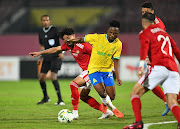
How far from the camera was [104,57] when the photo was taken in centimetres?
727

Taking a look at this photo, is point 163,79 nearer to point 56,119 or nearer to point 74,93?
point 74,93

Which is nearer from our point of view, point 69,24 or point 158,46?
point 158,46

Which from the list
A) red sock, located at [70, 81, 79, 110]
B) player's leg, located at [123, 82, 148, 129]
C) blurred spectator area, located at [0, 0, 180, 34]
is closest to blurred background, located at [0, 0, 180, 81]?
blurred spectator area, located at [0, 0, 180, 34]

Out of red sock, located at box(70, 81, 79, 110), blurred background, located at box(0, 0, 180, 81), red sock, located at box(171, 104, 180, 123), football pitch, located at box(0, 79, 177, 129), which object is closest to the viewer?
red sock, located at box(171, 104, 180, 123)

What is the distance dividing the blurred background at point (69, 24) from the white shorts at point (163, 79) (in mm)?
13232

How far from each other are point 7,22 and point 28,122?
55.7ft

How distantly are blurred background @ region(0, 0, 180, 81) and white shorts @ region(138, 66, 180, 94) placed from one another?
13232mm

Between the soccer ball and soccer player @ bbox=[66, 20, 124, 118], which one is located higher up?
soccer player @ bbox=[66, 20, 124, 118]

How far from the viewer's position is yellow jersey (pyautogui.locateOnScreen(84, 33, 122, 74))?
7137 mm

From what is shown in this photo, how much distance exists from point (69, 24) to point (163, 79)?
55.8 ft

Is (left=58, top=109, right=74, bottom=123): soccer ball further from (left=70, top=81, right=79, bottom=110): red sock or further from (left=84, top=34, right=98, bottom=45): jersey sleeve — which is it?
(left=84, top=34, right=98, bottom=45): jersey sleeve

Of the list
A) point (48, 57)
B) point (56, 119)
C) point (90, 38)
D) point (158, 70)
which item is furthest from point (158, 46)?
point (48, 57)

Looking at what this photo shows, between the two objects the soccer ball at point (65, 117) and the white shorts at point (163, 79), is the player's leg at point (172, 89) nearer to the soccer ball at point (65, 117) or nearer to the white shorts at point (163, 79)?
the white shorts at point (163, 79)

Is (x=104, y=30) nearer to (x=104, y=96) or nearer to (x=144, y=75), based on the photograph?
(x=104, y=96)
